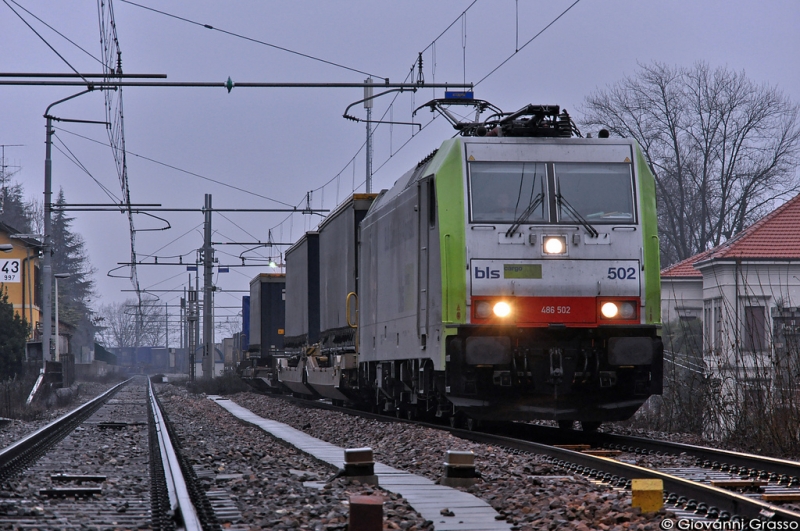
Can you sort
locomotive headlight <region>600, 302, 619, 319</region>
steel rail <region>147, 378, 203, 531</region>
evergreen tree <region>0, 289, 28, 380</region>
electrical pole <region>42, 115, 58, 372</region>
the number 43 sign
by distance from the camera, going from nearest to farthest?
steel rail <region>147, 378, 203, 531</region>, locomotive headlight <region>600, 302, 619, 319</region>, electrical pole <region>42, 115, 58, 372</region>, the number 43 sign, evergreen tree <region>0, 289, 28, 380</region>

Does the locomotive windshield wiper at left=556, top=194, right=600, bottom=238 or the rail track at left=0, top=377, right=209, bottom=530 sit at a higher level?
the locomotive windshield wiper at left=556, top=194, right=600, bottom=238

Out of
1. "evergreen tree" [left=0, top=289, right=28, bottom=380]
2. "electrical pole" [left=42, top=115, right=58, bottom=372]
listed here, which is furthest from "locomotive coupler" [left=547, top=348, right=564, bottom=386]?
"evergreen tree" [left=0, top=289, right=28, bottom=380]

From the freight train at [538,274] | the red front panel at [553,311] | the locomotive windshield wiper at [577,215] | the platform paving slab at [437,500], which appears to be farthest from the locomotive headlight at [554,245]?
the platform paving slab at [437,500]

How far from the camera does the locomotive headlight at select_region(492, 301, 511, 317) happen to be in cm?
1198

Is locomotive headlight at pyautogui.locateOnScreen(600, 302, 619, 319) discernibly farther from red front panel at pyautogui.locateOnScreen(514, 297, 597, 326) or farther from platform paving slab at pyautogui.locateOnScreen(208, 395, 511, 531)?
platform paving slab at pyautogui.locateOnScreen(208, 395, 511, 531)

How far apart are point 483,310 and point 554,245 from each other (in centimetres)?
114

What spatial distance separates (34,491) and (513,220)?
6131 millimetres

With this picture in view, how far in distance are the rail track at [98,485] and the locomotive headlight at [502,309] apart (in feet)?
12.8

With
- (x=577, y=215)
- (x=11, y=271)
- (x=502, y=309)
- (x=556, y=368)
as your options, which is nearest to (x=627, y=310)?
(x=556, y=368)

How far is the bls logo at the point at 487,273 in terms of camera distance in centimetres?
1198

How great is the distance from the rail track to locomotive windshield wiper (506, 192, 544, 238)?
453 cm

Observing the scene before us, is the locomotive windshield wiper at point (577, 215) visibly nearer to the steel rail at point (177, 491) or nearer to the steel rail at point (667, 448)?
the steel rail at point (667, 448)

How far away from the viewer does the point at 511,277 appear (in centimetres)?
1202

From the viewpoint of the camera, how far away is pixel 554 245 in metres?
12.1
